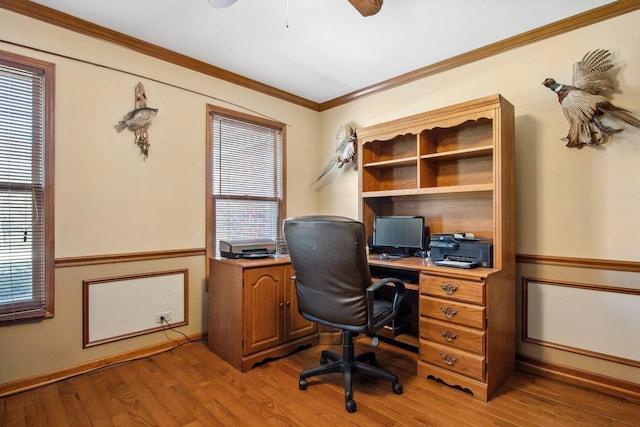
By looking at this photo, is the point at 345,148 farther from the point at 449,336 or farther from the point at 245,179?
the point at 449,336

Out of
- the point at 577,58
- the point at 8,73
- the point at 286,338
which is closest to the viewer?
the point at 8,73

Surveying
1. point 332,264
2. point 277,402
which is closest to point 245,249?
point 332,264

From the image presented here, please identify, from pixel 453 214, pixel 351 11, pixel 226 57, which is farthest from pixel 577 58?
pixel 226 57

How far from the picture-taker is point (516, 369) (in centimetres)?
247

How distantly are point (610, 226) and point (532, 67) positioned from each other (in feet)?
4.18

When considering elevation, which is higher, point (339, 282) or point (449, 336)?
point (339, 282)

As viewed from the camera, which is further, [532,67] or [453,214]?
[453,214]

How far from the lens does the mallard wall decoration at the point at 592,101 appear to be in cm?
211

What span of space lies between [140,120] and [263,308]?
179 centimetres

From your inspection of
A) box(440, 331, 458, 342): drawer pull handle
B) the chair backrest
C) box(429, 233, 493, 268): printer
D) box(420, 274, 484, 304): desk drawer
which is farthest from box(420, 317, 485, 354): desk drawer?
the chair backrest

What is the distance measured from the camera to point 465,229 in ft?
9.11

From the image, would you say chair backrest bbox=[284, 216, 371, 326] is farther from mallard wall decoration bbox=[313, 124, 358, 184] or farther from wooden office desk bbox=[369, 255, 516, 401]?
mallard wall decoration bbox=[313, 124, 358, 184]

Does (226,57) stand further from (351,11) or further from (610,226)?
(610,226)

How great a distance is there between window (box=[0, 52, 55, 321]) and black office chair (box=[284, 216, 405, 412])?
1.70 metres
